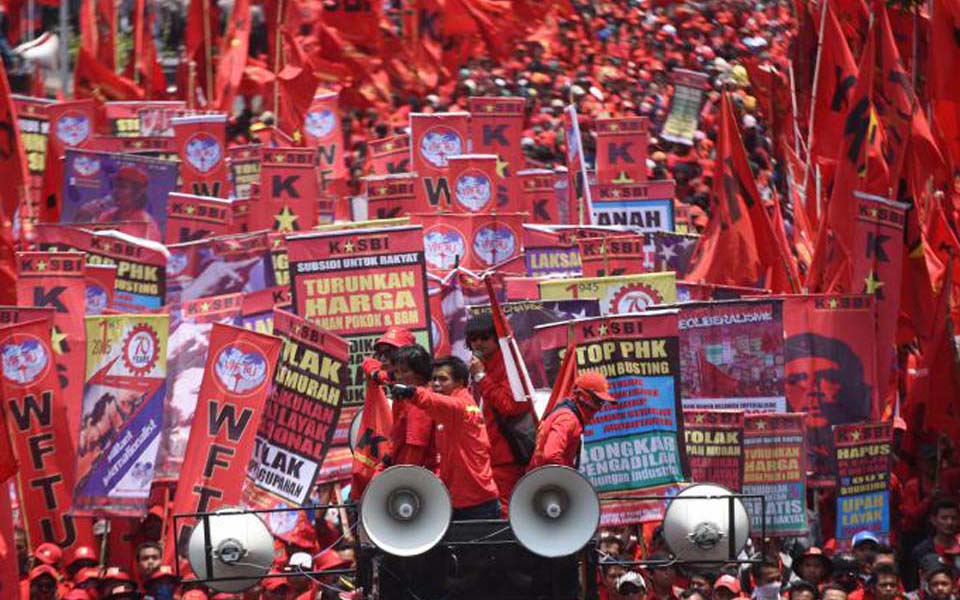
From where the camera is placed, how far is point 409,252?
1700cm

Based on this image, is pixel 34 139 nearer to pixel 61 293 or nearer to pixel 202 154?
pixel 202 154

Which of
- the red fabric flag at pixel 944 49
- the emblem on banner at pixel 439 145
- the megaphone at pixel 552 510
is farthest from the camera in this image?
the emblem on banner at pixel 439 145

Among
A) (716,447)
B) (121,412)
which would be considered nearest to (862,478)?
(716,447)

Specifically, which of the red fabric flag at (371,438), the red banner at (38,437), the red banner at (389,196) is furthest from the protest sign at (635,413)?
the red banner at (389,196)

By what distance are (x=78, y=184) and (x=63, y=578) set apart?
6.91 meters

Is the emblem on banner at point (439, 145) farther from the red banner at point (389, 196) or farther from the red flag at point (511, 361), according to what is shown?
the red flag at point (511, 361)

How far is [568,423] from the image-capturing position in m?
11.2

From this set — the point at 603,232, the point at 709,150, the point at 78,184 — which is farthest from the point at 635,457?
the point at 709,150

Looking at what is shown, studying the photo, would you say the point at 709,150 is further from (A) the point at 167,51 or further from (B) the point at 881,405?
(B) the point at 881,405

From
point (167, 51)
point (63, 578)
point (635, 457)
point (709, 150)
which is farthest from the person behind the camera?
point (167, 51)

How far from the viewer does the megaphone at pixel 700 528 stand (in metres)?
11.1

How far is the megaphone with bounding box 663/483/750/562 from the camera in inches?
438

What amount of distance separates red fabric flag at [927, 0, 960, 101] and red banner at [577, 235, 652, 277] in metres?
3.50

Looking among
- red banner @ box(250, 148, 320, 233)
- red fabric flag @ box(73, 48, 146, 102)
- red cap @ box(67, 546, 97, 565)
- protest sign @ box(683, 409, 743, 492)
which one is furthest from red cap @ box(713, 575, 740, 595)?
red fabric flag @ box(73, 48, 146, 102)
